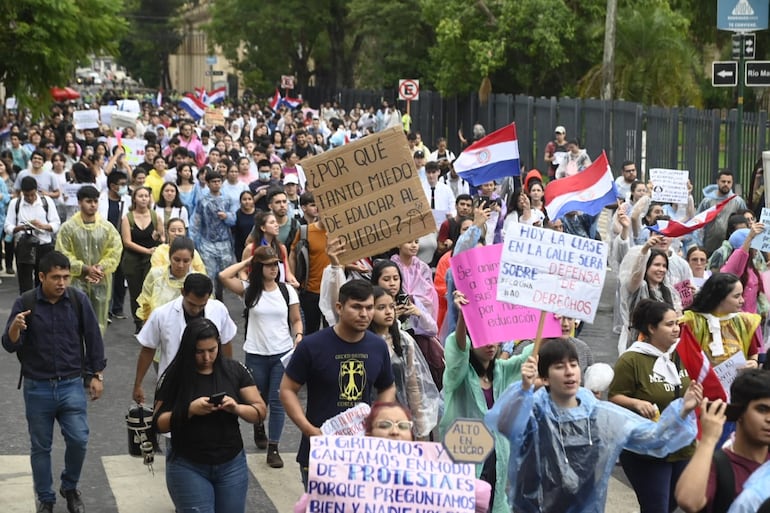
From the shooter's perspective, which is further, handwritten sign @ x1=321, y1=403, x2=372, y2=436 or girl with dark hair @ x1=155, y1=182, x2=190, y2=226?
girl with dark hair @ x1=155, y1=182, x2=190, y2=226

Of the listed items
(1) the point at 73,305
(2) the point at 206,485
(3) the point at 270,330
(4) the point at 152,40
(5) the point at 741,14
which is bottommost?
(2) the point at 206,485

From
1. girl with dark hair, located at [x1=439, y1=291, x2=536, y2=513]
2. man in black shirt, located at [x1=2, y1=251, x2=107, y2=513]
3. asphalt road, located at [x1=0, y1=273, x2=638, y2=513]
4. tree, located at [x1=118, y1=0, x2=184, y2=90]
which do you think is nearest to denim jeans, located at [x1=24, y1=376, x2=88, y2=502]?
man in black shirt, located at [x1=2, y1=251, x2=107, y2=513]

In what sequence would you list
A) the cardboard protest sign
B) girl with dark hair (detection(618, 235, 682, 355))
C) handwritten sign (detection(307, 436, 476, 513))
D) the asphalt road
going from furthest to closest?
the cardboard protest sign
girl with dark hair (detection(618, 235, 682, 355))
the asphalt road
handwritten sign (detection(307, 436, 476, 513))

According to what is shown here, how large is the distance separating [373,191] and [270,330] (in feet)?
3.94

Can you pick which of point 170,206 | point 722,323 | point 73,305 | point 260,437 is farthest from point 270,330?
point 170,206

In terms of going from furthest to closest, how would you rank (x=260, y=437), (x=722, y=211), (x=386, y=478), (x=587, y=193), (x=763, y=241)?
(x=722, y=211), (x=587, y=193), (x=763, y=241), (x=260, y=437), (x=386, y=478)

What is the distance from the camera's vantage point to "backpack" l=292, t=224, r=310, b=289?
1190 centimetres

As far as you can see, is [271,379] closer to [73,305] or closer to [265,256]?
[265,256]

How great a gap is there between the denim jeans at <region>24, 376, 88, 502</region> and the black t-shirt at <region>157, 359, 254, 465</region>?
5.64ft

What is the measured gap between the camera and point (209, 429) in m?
6.86

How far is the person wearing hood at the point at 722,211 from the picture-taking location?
587 inches

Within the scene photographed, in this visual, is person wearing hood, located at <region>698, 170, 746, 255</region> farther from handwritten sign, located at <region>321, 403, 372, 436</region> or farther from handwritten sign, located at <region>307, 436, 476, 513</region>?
handwritten sign, located at <region>307, 436, 476, 513</region>

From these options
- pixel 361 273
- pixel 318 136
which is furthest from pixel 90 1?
pixel 361 273

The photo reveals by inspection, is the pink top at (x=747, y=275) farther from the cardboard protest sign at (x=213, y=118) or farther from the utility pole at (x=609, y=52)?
the cardboard protest sign at (x=213, y=118)
